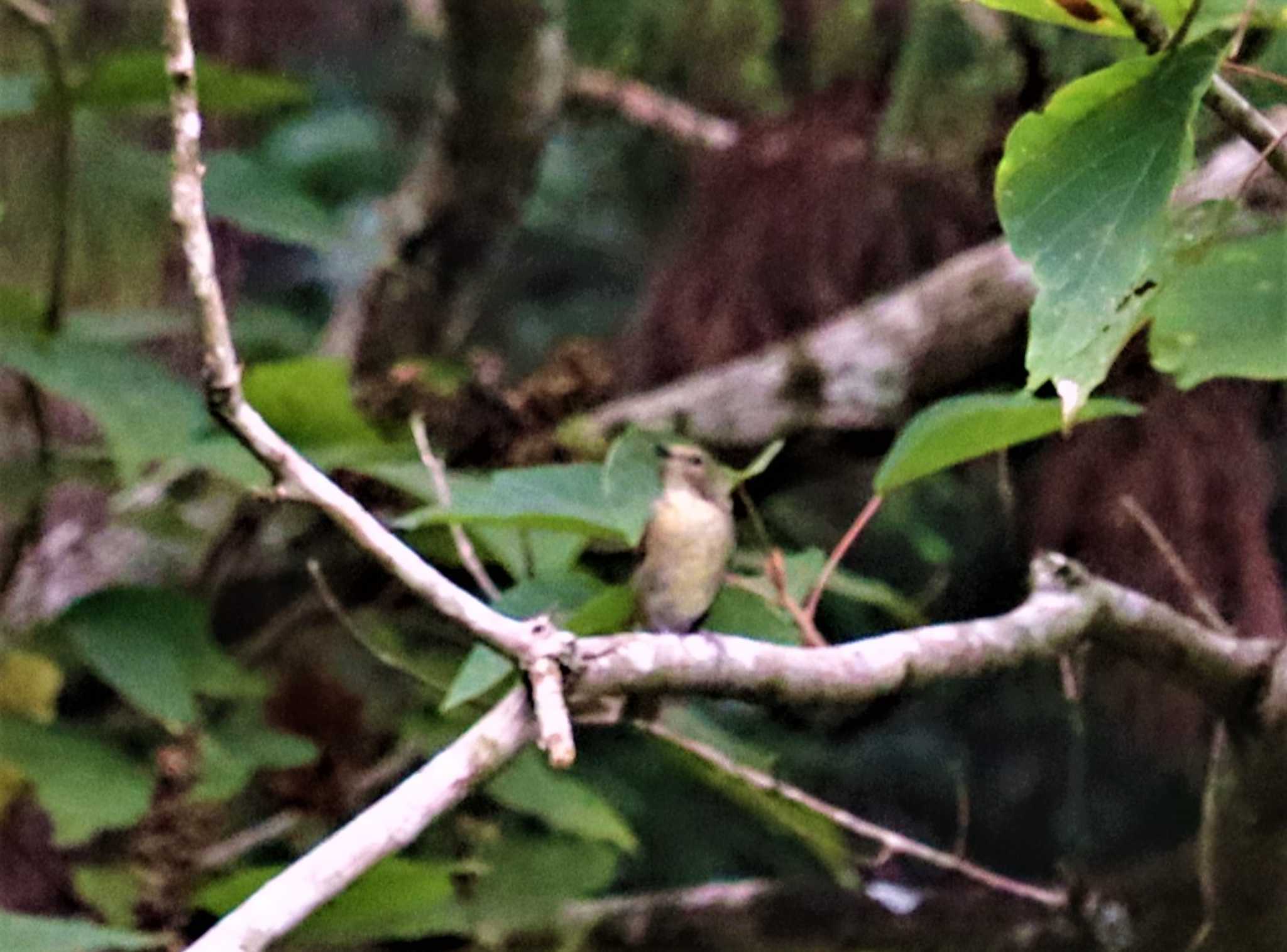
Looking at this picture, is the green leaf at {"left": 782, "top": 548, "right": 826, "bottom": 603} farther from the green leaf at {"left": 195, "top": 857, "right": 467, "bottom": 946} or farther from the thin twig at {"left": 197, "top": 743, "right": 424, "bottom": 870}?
the thin twig at {"left": 197, "top": 743, "right": 424, "bottom": 870}

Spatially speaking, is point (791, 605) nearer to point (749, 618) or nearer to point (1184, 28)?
point (749, 618)

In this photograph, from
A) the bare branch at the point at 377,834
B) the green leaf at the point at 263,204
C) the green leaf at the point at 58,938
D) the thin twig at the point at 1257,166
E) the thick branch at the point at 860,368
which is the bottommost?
the green leaf at the point at 58,938

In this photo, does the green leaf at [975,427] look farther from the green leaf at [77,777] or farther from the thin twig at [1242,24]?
the green leaf at [77,777]

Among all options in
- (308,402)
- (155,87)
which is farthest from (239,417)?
(155,87)

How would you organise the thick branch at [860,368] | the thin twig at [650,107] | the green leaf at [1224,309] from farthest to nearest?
the thin twig at [650,107]
the thick branch at [860,368]
the green leaf at [1224,309]

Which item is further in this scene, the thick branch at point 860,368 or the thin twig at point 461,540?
the thick branch at point 860,368

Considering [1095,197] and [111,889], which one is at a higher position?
[1095,197]

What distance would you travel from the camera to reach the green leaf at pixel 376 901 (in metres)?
0.42

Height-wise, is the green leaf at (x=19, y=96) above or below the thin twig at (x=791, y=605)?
above

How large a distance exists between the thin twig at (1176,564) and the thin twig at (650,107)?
0.52 metres

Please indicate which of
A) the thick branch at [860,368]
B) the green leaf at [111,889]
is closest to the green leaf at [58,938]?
the green leaf at [111,889]

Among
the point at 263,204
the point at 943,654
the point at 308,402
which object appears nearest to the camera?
the point at 943,654

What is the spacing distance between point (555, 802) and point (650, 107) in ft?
2.08

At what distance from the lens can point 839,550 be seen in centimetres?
50
